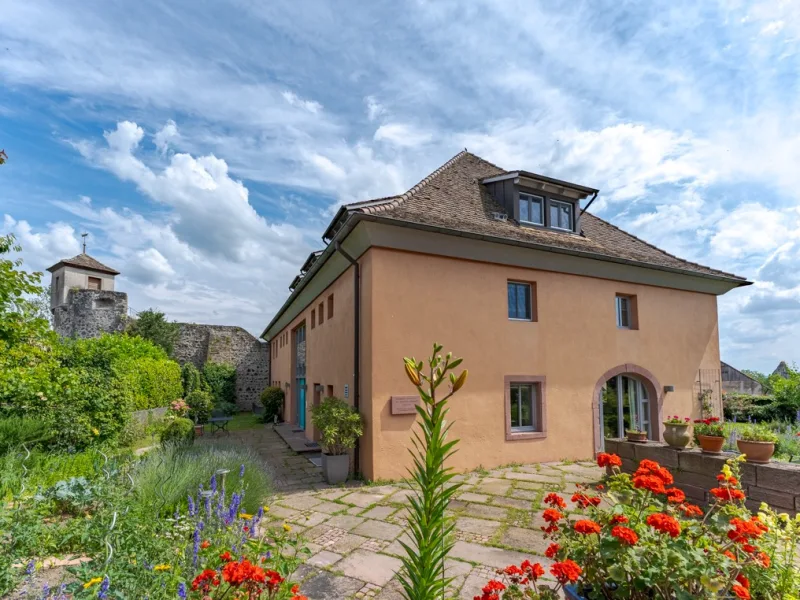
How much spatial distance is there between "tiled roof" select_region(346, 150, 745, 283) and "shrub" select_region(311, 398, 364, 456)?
3712 mm

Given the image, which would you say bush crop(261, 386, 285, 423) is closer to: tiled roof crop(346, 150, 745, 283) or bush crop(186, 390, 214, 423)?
bush crop(186, 390, 214, 423)

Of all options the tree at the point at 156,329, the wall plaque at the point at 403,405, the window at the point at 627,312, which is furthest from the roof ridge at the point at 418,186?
the tree at the point at 156,329

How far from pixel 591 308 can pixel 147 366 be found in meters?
14.6

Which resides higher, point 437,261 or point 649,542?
point 437,261

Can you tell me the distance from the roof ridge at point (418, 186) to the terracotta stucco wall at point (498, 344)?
0.95 meters

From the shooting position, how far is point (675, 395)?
11.7 m

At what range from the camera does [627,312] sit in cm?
1142

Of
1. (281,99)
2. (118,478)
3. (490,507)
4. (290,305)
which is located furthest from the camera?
(290,305)

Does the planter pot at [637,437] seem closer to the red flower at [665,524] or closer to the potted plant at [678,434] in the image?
Result: the potted plant at [678,434]

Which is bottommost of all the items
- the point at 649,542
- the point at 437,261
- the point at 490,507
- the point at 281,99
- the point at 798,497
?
the point at 490,507

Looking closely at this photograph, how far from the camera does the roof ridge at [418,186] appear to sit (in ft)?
28.1

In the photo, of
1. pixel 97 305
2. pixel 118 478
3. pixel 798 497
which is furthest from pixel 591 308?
pixel 97 305

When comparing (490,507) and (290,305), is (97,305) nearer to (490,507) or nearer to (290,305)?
(290,305)

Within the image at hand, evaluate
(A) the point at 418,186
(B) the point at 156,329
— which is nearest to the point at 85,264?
(B) the point at 156,329
